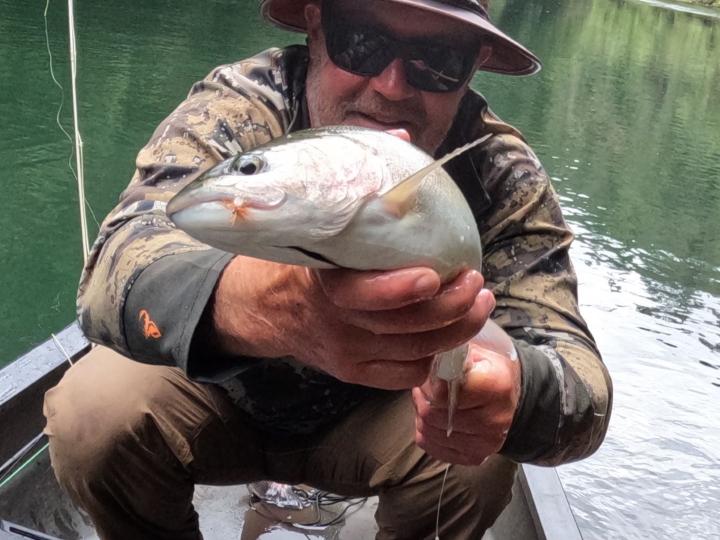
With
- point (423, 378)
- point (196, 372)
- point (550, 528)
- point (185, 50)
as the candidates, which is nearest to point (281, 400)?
point (196, 372)

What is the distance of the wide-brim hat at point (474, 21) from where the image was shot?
2.24m

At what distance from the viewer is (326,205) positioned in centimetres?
113

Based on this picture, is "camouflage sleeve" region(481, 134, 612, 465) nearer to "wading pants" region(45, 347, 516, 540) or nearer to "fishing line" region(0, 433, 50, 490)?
"wading pants" region(45, 347, 516, 540)

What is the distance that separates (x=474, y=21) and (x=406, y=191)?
1247mm

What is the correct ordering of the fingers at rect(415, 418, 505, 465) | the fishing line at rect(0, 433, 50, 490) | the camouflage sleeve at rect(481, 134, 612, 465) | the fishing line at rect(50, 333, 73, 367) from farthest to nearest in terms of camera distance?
the fishing line at rect(50, 333, 73, 367) < the fishing line at rect(0, 433, 50, 490) < the camouflage sleeve at rect(481, 134, 612, 465) < the fingers at rect(415, 418, 505, 465)

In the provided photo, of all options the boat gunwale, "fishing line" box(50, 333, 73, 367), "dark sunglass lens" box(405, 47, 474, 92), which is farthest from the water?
"dark sunglass lens" box(405, 47, 474, 92)

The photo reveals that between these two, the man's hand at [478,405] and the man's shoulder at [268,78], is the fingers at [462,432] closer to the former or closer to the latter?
the man's hand at [478,405]

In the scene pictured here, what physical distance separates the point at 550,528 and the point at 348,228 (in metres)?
1.83

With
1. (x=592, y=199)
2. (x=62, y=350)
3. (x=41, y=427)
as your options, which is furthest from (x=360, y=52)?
(x=592, y=199)

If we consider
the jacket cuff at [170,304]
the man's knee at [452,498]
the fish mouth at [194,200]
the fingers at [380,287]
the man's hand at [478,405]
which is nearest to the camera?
the fish mouth at [194,200]

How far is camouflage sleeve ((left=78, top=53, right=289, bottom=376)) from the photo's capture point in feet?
5.16

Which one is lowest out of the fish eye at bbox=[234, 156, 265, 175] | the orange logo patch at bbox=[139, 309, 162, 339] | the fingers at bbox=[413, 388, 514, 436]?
the fingers at bbox=[413, 388, 514, 436]

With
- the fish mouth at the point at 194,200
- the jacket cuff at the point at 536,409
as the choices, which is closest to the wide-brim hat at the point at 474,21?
the jacket cuff at the point at 536,409

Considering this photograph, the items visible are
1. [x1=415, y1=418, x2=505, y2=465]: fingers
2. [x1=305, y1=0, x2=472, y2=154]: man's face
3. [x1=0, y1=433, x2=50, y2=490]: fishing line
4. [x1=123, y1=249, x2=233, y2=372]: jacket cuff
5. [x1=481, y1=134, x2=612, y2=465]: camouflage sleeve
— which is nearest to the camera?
[x1=123, y1=249, x2=233, y2=372]: jacket cuff
